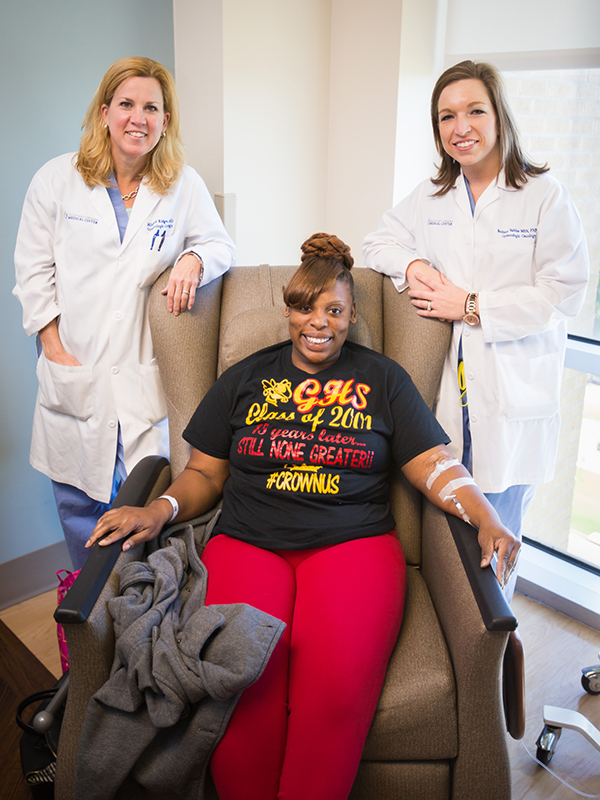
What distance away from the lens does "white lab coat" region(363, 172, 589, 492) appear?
5.15 feet

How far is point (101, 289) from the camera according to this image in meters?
1.72

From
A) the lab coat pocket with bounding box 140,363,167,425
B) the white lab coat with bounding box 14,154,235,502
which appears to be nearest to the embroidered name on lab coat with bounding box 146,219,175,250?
the white lab coat with bounding box 14,154,235,502

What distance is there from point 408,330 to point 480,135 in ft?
1.59

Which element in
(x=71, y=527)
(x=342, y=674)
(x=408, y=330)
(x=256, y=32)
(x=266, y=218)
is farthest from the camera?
(x=266, y=218)

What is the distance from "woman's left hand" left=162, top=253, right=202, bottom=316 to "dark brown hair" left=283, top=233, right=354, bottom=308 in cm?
26

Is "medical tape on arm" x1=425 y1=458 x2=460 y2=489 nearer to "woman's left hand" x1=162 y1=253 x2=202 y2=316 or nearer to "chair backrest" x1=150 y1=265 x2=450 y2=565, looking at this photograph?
"chair backrest" x1=150 y1=265 x2=450 y2=565

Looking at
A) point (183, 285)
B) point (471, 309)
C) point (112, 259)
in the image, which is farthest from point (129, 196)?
point (471, 309)

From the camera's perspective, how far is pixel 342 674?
3.84 ft

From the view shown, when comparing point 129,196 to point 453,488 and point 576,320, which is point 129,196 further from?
point 576,320

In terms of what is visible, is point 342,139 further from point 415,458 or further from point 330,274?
point 415,458

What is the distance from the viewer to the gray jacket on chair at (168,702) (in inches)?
44.0

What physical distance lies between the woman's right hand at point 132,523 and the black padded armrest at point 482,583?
0.61 m

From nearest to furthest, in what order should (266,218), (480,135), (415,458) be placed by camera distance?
(415,458) < (480,135) < (266,218)

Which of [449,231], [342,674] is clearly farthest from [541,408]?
[342,674]
